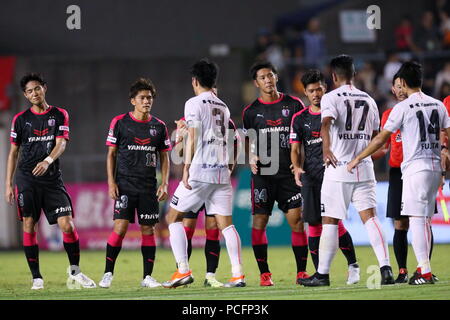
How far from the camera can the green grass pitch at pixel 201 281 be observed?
29.8 ft

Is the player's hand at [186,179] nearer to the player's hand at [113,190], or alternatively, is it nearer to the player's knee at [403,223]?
the player's hand at [113,190]

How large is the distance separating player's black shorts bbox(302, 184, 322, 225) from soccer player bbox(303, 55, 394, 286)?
745mm

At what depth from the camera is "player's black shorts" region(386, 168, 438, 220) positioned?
34.5 feet

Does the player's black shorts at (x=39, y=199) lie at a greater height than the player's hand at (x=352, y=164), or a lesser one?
lesser

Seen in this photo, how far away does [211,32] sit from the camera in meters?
22.9

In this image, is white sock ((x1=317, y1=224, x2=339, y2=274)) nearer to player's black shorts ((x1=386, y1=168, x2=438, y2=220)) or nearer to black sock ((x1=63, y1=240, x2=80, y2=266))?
player's black shorts ((x1=386, y1=168, x2=438, y2=220))

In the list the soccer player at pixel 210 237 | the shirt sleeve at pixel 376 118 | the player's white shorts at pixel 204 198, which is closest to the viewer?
the shirt sleeve at pixel 376 118

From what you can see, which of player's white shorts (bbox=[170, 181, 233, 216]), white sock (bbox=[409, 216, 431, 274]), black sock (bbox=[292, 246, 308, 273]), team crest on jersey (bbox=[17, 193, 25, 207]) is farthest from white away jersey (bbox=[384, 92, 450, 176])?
team crest on jersey (bbox=[17, 193, 25, 207])

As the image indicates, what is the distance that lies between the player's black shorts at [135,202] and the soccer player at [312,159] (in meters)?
1.75

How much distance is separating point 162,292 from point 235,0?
14.2 meters

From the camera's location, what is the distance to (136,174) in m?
10.8

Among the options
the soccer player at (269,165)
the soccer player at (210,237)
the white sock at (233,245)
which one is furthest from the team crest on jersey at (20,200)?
the soccer player at (269,165)
